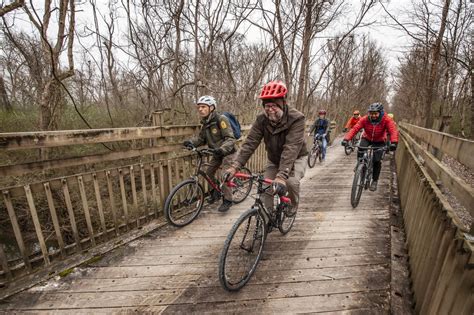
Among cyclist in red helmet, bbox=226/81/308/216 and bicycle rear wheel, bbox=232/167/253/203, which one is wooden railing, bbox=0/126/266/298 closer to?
bicycle rear wheel, bbox=232/167/253/203

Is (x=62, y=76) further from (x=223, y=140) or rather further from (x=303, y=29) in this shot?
(x=303, y=29)

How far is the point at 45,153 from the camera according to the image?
411cm

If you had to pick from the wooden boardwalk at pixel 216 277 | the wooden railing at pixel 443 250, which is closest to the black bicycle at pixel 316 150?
the wooden boardwalk at pixel 216 277

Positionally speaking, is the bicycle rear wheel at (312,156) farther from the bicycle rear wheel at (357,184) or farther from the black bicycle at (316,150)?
the bicycle rear wheel at (357,184)

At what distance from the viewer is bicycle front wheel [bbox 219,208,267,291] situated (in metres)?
2.44

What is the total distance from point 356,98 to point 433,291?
28.2 meters

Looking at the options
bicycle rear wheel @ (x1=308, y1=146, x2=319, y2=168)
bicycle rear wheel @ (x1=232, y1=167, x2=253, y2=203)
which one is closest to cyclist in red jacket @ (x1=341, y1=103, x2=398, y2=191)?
bicycle rear wheel @ (x1=232, y1=167, x2=253, y2=203)

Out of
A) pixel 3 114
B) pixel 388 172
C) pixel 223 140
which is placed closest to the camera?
pixel 223 140

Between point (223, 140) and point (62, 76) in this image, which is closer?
point (223, 140)

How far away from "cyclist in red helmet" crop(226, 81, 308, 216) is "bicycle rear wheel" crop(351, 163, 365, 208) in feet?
6.32

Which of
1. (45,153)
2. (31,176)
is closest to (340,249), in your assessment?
(45,153)

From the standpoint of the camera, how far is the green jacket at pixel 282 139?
2727 millimetres

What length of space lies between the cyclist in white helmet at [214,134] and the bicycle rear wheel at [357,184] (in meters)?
2.45

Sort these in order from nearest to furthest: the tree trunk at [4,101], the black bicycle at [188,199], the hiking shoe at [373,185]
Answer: the black bicycle at [188,199] < the hiking shoe at [373,185] < the tree trunk at [4,101]
